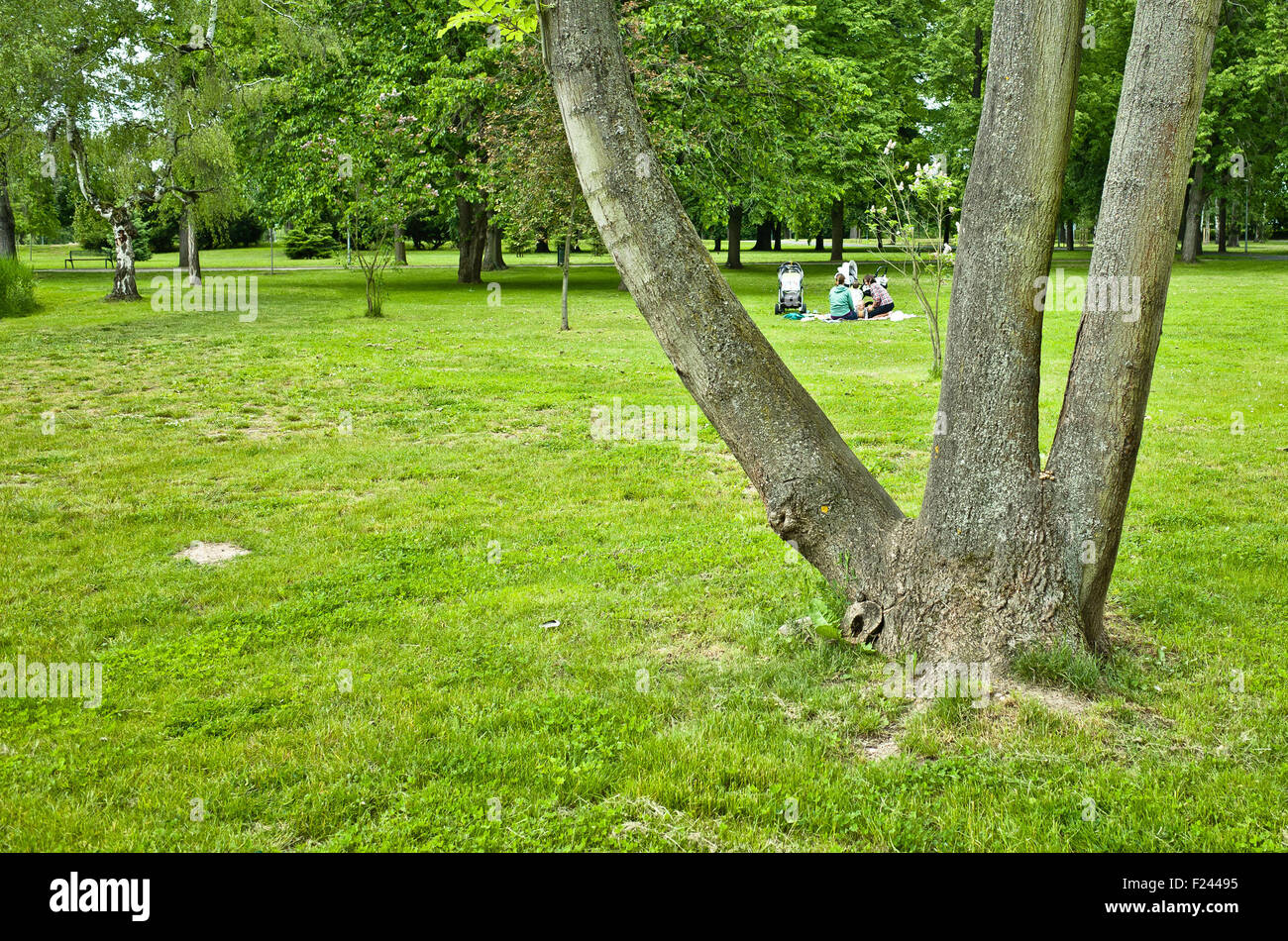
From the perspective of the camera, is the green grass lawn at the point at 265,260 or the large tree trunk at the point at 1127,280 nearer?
the large tree trunk at the point at 1127,280

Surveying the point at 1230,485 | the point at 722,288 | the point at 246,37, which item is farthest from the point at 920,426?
the point at 246,37

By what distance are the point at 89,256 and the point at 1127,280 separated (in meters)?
65.6

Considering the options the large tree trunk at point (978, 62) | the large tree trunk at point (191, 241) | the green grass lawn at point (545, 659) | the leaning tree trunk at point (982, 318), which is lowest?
the green grass lawn at point (545, 659)

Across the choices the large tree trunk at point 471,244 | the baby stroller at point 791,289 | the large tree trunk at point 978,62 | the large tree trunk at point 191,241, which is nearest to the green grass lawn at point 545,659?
the baby stroller at point 791,289

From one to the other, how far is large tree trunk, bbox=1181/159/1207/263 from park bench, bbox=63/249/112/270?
155 feet

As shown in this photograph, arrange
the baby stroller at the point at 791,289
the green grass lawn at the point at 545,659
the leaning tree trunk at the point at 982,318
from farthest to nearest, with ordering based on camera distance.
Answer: the baby stroller at the point at 791,289, the leaning tree trunk at the point at 982,318, the green grass lawn at the point at 545,659

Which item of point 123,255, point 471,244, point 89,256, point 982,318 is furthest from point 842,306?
point 89,256

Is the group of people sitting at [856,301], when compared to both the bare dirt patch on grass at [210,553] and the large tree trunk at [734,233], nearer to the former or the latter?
the bare dirt patch on grass at [210,553]

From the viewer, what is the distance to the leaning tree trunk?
13.4 ft

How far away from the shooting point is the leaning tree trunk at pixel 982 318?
4086 mm

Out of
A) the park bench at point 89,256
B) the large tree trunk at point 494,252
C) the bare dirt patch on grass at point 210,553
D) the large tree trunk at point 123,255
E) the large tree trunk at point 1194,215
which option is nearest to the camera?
the bare dirt patch on grass at point 210,553

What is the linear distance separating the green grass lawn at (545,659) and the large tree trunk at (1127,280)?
78cm

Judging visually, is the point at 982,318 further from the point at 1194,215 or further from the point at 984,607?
the point at 1194,215
